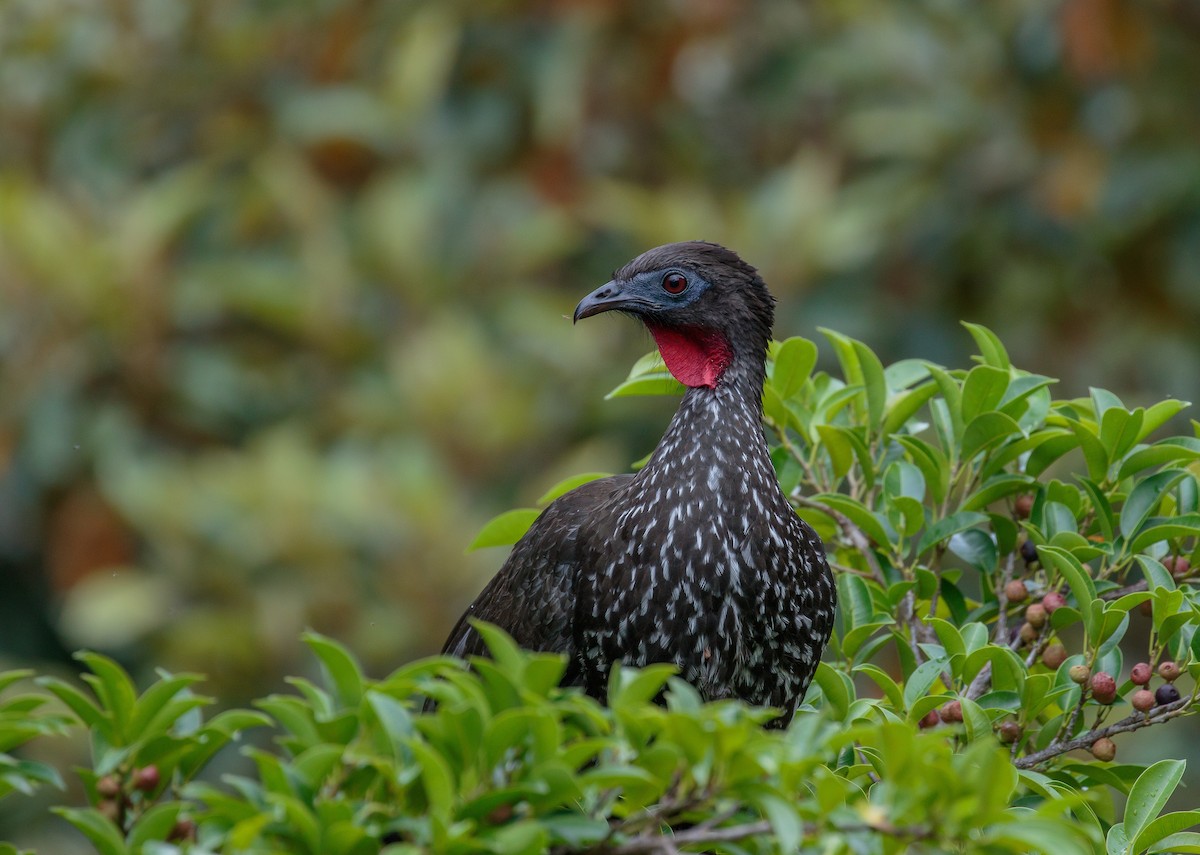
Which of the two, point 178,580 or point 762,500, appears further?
point 178,580

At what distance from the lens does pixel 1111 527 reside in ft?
11.1

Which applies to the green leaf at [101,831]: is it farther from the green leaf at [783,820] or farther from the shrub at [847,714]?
the green leaf at [783,820]

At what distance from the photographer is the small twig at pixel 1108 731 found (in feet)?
10.0

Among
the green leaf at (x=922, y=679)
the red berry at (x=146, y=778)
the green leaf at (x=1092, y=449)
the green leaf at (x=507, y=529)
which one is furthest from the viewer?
the green leaf at (x=507, y=529)

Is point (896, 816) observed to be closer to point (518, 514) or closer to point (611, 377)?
point (518, 514)

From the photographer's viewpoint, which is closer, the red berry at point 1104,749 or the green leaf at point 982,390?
the red berry at point 1104,749

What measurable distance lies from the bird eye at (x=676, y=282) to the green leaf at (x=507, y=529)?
1.85ft

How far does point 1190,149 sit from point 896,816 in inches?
320

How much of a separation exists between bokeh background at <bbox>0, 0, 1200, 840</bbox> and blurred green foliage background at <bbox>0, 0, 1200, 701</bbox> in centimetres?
2

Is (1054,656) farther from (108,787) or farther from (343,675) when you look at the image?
(108,787)

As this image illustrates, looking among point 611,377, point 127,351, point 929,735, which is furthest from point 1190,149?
point 929,735

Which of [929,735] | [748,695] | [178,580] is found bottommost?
[178,580]

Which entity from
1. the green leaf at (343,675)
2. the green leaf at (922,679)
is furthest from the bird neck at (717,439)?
the green leaf at (343,675)

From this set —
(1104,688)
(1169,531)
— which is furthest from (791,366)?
(1104,688)
